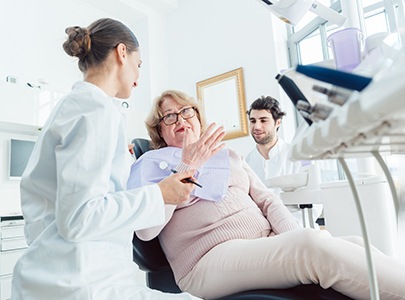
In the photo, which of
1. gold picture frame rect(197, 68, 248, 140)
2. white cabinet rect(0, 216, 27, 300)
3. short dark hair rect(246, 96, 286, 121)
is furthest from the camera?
gold picture frame rect(197, 68, 248, 140)

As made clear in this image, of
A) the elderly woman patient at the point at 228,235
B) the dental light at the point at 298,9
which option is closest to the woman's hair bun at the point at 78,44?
the elderly woman patient at the point at 228,235

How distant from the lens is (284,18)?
5.27 feet

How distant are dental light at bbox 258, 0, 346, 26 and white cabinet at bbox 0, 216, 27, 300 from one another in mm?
2480

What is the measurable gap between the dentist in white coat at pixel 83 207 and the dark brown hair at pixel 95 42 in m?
0.13

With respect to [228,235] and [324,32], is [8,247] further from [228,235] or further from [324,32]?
[324,32]

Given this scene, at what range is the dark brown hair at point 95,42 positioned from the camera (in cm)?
99

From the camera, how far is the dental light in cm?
156

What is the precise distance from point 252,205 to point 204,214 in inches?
8.0

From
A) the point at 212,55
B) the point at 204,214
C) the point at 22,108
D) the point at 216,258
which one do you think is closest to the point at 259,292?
the point at 216,258

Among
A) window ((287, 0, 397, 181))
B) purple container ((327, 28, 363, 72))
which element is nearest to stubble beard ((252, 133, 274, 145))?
window ((287, 0, 397, 181))

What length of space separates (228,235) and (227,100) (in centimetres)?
311

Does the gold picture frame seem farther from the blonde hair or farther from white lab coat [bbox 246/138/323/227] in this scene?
the blonde hair

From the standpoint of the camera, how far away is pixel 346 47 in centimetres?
75

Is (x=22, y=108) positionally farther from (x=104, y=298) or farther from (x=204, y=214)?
(x=104, y=298)
